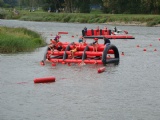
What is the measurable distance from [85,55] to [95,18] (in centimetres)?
7990

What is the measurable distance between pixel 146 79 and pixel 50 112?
440 inches

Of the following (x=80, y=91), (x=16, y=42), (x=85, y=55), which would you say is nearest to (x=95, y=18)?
(x=16, y=42)

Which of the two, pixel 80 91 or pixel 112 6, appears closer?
pixel 80 91

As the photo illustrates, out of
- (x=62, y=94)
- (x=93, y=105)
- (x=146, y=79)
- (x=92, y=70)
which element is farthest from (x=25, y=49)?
(x=93, y=105)

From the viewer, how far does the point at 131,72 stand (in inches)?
1549

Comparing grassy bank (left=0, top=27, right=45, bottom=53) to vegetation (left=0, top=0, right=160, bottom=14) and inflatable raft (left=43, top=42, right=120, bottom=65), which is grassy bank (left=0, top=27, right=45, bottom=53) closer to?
inflatable raft (left=43, top=42, right=120, bottom=65)

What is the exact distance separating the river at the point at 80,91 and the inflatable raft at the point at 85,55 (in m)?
0.61

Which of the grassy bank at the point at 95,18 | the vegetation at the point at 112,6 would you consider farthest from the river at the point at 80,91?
the vegetation at the point at 112,6

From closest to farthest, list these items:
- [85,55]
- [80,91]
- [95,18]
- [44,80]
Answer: [80,91], [44,80], [85,55], [95,18]

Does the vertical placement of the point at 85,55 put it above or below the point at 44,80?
above

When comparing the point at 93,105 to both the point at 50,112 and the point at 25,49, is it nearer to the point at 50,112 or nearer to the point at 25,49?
the point at 50,112

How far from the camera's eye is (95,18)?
397 feet

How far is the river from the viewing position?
26125mm

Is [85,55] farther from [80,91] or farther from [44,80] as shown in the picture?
[80,91]
